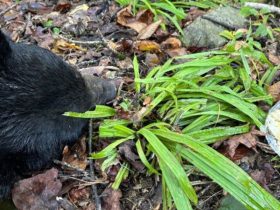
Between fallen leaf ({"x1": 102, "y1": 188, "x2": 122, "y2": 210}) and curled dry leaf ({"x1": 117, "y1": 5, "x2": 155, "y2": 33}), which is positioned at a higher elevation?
curled dry leaf ({"x1": 117, "y1": 5, "x2": 155, "y2": 33})

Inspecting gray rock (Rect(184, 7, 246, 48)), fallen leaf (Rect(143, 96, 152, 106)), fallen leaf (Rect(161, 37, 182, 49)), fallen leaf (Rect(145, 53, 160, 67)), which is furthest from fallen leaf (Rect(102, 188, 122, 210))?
gray rock (Rect(184, 7, 246, 48))

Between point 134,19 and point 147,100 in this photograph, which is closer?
point 147,100

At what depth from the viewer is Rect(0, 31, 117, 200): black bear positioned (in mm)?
3139

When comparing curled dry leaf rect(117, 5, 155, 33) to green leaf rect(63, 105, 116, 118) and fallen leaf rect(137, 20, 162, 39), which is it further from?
green leaf rect(63, 105, 116, 118)

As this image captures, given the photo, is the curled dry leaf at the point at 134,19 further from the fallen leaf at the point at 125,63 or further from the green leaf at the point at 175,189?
the green leaf at the point at 175,189

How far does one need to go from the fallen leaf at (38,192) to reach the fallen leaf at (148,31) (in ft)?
5.88

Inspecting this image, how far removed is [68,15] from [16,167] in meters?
2.37

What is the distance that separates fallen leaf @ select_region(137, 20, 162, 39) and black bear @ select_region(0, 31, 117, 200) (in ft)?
4.30

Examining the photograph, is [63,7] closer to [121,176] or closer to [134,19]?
[134,19]

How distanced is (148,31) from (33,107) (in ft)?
5.97

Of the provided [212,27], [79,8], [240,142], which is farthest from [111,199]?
[79,8]

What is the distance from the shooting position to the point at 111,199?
3254mm

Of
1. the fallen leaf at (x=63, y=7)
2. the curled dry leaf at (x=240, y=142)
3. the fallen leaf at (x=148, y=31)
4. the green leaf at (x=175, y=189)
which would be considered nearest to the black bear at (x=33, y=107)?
the green leaf at (x=175, y=189)

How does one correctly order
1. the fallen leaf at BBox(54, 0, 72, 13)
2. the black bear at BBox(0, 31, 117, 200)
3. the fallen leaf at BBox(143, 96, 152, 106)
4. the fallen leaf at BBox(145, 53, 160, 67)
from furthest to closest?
the fallen leaf at BBox(54, 0, 72, 13) → the fallen leaf at BBox(145, 53, 160, 67) → the fallen leaf at BBox(143, 96, 152, 106) → the black bear at BBox(0, 31, 117, 200)
